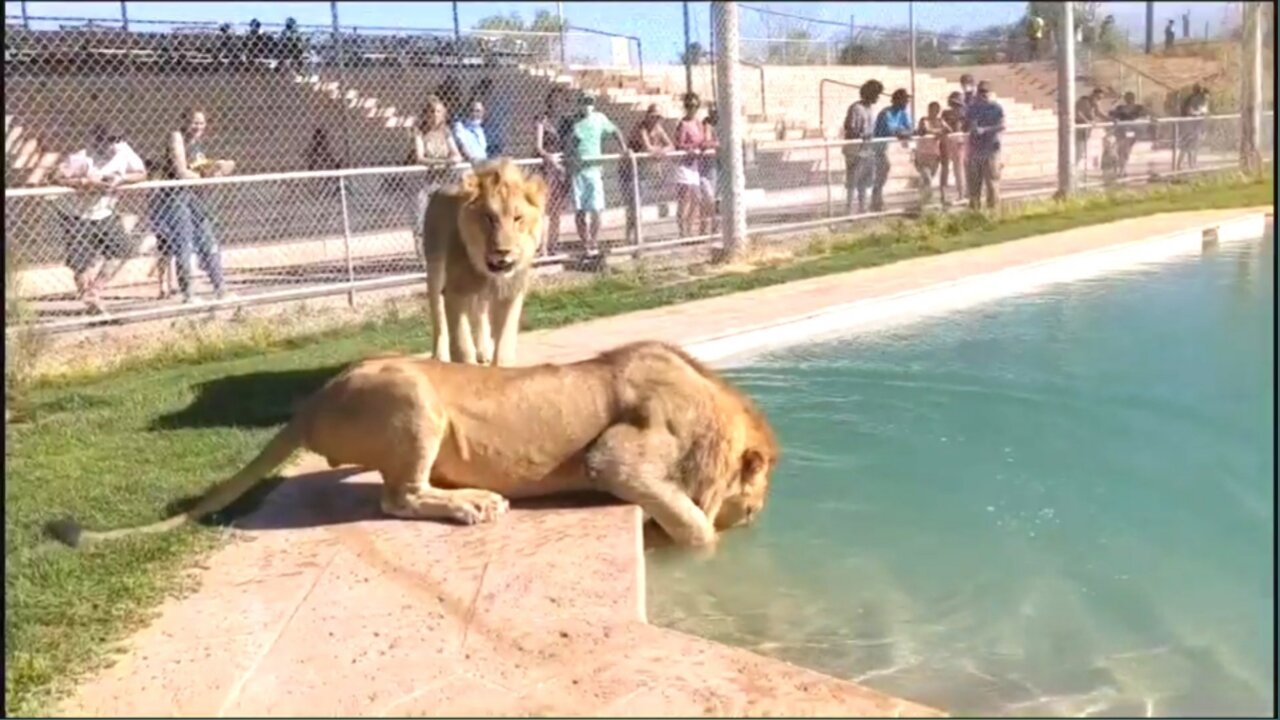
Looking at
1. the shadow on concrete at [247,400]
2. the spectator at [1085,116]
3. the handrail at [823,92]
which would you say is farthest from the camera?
the handrail at [823,92]

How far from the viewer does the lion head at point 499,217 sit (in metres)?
7.68

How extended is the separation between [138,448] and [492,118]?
903 centimetres

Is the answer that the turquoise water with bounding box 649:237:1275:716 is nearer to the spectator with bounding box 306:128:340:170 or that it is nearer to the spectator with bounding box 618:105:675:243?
the spectator with bounding box 618:105:675:243

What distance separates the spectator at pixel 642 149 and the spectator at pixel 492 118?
144 centimetres

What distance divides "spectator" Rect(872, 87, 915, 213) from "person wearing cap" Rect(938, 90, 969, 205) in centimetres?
55

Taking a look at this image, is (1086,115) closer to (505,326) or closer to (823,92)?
(823,92)

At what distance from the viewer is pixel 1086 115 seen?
2308cm

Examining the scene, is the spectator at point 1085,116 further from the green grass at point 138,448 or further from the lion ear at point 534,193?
the lion ear at point 534,193

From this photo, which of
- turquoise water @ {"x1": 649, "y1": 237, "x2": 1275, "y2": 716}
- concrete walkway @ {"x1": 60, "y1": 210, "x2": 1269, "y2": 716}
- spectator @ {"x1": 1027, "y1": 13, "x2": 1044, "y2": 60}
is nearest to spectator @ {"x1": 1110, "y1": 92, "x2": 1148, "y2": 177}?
spectator @ {"x1": 1027, "y1": 13, "x2": 1044, "y2": 60}

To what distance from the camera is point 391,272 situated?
45.2ft

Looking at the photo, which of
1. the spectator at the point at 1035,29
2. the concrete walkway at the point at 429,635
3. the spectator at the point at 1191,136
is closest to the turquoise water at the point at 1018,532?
the concrete walkway at the point at 429,635

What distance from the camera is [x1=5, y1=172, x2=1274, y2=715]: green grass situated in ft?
15.9

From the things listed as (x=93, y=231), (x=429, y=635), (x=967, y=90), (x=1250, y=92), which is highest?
(x=967, y=90)

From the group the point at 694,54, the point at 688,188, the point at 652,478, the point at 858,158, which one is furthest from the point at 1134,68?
the point at 652,478
